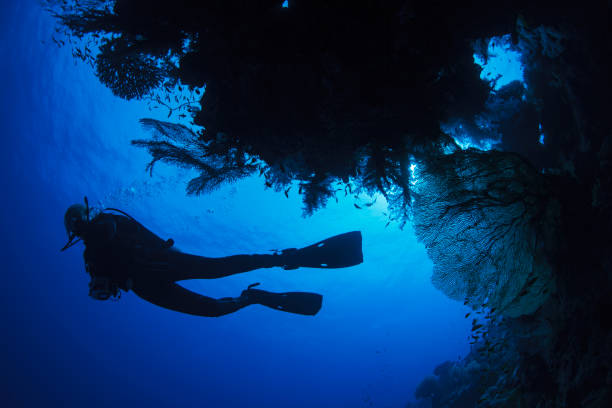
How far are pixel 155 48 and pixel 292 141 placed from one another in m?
2.25

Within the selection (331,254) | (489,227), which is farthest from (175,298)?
(489,227)

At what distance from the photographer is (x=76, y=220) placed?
14.4ft

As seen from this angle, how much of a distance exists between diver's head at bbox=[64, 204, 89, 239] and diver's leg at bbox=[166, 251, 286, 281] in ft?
5.00

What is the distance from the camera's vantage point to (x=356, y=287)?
47750mm

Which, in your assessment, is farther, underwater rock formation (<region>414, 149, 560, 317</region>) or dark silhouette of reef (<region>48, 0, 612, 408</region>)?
underwater rock formation (<region>414, 149, 560, 317</region>)

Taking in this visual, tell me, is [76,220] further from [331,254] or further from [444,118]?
[444,118]

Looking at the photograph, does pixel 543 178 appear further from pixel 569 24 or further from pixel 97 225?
pixel 97 225

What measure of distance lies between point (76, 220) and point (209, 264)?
2.41 m

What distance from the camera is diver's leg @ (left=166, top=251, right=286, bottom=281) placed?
4.54 meters

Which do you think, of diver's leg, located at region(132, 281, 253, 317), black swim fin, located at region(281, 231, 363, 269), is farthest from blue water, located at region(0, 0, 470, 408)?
black swim fin, located at region(281, 231, 363, 269)

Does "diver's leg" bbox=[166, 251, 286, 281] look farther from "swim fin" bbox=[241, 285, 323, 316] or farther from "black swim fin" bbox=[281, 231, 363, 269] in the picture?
"swim fin" bbox=[241, 285, 323, 316]

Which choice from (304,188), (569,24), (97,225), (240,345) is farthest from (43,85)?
(240,345)

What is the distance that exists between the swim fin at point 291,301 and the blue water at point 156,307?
2.82m

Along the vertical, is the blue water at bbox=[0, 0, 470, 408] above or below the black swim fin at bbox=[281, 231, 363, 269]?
above
